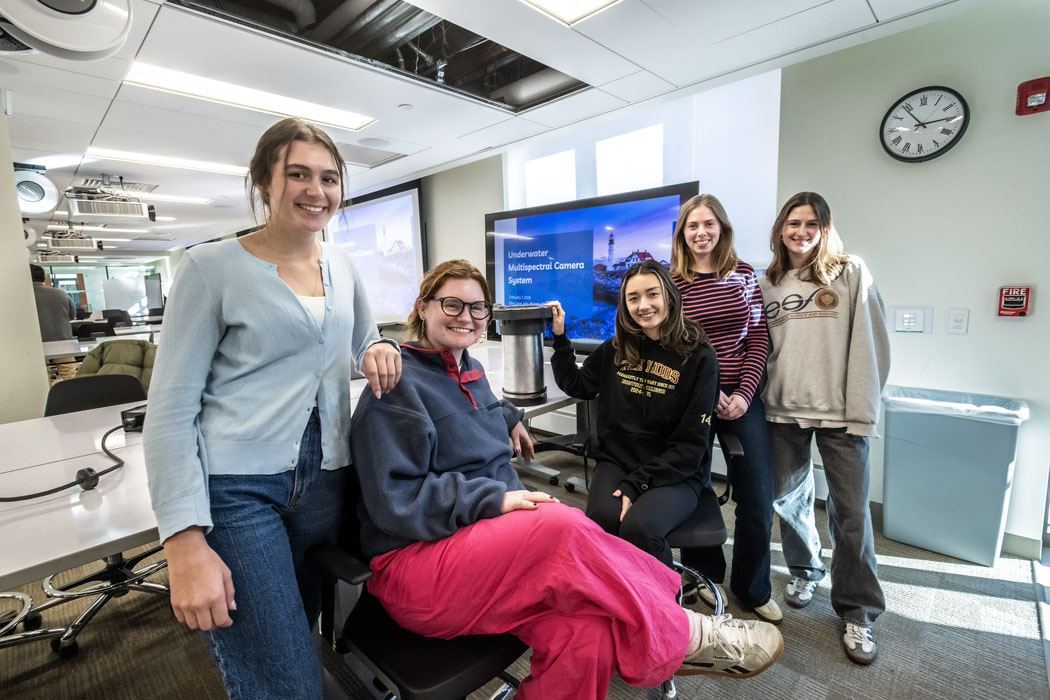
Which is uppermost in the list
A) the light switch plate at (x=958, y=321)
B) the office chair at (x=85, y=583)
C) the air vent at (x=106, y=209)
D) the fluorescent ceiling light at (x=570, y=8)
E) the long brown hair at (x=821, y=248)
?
the fluorescent ceiling light at (x=570, y=8)

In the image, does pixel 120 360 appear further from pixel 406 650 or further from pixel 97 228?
pixel 97 228

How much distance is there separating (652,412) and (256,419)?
4.07 ft

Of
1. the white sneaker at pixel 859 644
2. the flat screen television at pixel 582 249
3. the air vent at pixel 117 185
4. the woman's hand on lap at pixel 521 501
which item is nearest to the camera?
the woman's hand on lap at pixel 521 501

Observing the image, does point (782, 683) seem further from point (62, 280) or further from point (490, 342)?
point (62, 280)

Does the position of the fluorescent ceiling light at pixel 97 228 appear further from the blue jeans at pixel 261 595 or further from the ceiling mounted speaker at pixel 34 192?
the blue jeans at pixel 261 595

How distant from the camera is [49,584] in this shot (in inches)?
81.9

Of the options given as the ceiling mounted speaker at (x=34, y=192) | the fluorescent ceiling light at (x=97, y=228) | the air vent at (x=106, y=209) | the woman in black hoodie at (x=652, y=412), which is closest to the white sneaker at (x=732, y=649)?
the woman in black hoodie at (x=652, y=412)

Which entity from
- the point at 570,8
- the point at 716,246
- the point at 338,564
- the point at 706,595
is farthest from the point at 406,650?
the point at 570,8

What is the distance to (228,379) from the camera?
3.04ft

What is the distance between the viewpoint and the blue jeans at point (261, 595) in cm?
91

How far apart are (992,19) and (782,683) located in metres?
2.85

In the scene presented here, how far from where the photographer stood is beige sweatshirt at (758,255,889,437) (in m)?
1.66

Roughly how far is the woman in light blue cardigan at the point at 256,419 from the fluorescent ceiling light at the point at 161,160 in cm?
330

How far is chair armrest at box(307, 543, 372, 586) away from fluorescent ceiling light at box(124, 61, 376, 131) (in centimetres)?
270
